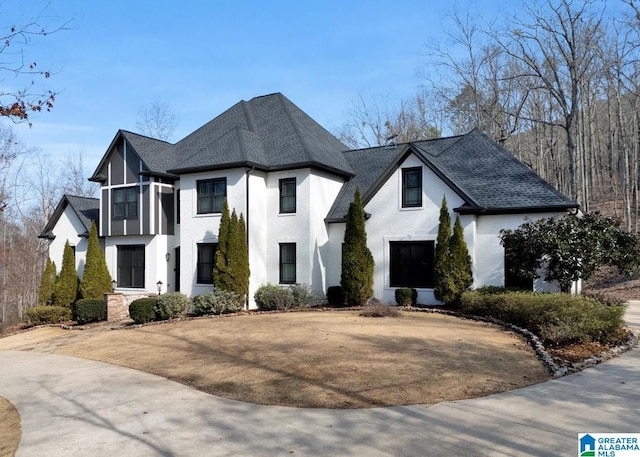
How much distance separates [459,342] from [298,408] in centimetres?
508

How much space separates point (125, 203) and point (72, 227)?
5720 millimetres

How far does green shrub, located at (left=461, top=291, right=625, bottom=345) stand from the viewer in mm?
9672

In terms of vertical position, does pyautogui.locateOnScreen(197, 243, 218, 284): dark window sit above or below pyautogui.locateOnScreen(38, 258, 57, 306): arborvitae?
above

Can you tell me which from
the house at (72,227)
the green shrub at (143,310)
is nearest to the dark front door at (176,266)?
the green shrub at (143,310)

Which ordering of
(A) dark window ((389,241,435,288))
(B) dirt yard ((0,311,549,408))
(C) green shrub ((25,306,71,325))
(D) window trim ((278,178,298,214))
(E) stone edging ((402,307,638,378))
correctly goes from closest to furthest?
1. (B) dirt yard ((0,311,549,408))
2. (E) stone edging ((402,307,638,378))
3. (A) dark window ((389,241,435,288))
4. (D) window trim ((278,178,298,214))
5. (C) green shrub ((25,306,71,325))

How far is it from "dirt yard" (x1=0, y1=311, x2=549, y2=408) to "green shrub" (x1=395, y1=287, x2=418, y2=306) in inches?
92.5

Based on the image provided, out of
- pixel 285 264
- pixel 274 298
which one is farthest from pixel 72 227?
pixel 274 298

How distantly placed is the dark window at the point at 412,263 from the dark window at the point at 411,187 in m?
1.53

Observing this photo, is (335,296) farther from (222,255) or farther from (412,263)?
(222,255)

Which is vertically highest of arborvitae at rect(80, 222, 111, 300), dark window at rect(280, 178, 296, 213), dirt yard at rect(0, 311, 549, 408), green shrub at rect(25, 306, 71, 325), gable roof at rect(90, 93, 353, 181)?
gable roof at rect(90, 93, 353, 181)

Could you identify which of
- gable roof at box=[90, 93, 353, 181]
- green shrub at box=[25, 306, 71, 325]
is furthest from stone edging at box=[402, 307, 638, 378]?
green shrub at box=[25, 306, 71, 325]

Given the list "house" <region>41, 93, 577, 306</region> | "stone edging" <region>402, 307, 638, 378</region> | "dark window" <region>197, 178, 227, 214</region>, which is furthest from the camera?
"dark window" <region>197, 178, 227, 214</region>

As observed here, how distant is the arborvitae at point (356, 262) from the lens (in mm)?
17734

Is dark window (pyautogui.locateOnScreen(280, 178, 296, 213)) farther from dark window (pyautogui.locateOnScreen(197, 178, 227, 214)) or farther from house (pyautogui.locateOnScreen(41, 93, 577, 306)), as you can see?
dark window (pyautogui.locateOnScreen(197, 178, 227, 214))
